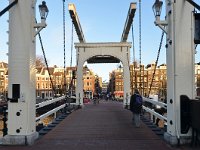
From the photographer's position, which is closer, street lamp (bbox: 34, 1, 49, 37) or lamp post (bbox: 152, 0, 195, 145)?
lamp post (bbox: 152, 0, 195, 145)

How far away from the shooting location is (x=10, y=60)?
9.52 m

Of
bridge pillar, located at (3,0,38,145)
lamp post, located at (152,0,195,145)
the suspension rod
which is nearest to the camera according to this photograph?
the suspension rod

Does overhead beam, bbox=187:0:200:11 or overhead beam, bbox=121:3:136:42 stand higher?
overhead beam, bbox=121:3:136:42

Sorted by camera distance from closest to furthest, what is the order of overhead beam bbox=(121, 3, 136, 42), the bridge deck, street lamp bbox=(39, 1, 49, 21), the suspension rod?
the bridge deck → the suspension rod → street lamp bbox=(39, 1, 49, 21) → overhead beam bbox=(121, 3, 136, 42)

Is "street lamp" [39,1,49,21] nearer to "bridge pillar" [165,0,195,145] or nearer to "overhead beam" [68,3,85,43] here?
"bridge pillar" [165,0,195,145]

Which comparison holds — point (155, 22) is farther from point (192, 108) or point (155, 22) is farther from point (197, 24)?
point (192, 108)

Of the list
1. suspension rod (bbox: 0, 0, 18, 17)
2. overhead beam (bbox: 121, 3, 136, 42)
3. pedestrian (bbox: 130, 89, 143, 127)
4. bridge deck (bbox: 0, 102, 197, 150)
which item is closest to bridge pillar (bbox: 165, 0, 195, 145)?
bridge deck (bbox: 0, 102, 197, 150)

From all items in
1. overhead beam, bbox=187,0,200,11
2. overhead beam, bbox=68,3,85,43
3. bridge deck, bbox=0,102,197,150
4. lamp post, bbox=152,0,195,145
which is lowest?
bridge deck, bbox=0,102,197,150

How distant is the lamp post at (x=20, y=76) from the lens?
9328mm

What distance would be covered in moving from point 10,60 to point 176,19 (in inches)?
168

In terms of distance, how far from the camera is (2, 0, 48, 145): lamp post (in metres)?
9.33

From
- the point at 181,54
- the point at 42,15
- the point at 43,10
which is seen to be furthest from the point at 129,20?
the point at 181,54

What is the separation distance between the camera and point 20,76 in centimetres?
942

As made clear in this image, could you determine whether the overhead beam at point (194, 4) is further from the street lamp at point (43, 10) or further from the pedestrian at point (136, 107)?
the pedestrian at point (136, 107)
